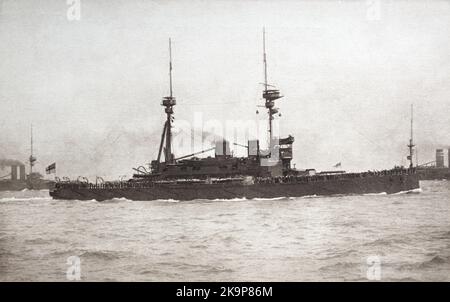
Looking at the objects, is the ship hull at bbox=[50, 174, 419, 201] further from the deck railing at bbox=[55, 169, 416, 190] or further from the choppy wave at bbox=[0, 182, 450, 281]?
the choppy wave at bbox=[0, 182, 450, 281]

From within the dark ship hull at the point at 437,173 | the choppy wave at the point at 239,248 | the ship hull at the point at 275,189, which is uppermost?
the dark ship hull at the point at 437,173

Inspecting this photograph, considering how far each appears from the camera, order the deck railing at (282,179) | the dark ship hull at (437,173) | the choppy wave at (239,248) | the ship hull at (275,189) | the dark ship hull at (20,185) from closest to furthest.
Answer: the choppy wave at (239,248) → the ship hull at (275,189) → the deck railing at (282,179) → the dark ship hull at (20,185) → the dark ship hull at (437,173)

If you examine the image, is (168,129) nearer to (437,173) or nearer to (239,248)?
(239,248)

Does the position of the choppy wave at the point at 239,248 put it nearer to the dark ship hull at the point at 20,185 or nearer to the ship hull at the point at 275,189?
the ship hull at the point at 275,189

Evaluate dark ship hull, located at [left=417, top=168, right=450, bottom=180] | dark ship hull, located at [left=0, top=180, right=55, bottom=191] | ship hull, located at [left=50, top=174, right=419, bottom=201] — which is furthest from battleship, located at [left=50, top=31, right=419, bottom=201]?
dark ship hull, located at [left=417, top=168, right=450, bottom=180]

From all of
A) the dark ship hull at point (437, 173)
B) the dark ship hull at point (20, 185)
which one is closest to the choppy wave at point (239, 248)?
the dark ship hull at point (20, 185)

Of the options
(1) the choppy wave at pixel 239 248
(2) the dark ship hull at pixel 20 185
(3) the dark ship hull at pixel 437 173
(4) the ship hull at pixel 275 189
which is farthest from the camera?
(3) the dark ship hull at pixel 437 173

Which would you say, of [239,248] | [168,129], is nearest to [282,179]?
[168,129]

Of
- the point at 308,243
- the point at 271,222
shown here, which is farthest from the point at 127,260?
the point at 271,222
